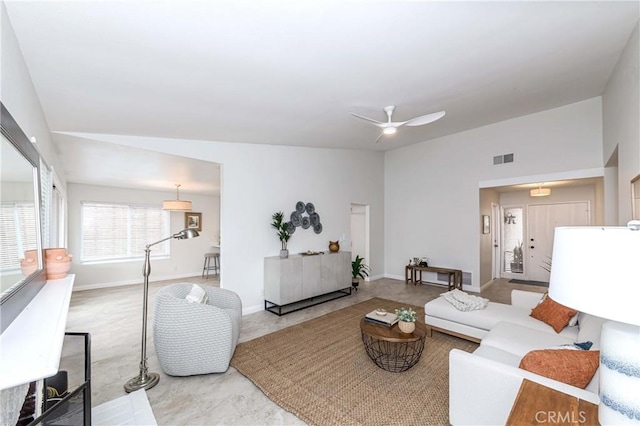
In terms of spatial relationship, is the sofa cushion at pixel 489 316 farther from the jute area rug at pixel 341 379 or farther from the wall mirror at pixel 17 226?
the wall mirror at pixel 17 226

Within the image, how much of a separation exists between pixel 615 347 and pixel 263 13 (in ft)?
7.63

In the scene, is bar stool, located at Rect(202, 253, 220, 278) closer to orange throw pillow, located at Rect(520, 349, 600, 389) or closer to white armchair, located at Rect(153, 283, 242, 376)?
white armchair, located at Rect(153, 283, 242, 376)

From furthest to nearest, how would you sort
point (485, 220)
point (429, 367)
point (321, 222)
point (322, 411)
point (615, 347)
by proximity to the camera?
point (485, 220) → point (321, 222) → point (429, 367) → point (322, 411) → point (615, 347)

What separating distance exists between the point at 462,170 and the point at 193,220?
6.92m

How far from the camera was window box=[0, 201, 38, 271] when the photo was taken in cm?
111

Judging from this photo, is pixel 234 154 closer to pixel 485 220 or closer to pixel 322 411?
pixel 322 411

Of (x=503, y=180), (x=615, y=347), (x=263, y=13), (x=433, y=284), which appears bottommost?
(x=433, y=284)

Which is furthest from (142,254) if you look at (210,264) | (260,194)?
(260,194)

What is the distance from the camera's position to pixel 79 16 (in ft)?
5.18

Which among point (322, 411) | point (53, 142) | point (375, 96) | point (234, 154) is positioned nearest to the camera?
point (322, 411)

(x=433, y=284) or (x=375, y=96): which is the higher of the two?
(x=375, y=96)

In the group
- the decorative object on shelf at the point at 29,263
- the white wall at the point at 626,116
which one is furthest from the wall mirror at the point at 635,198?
the decorative object on shelf at the point at 29,263

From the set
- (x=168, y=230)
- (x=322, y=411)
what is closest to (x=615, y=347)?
(x=322, y=411)

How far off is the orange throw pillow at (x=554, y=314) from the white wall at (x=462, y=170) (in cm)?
290
